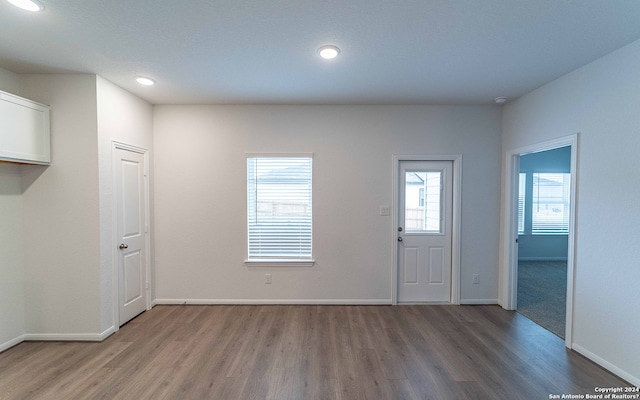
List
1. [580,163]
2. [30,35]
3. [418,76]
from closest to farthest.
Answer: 1. [30,35]
2. [580,163]
3. [418,76]

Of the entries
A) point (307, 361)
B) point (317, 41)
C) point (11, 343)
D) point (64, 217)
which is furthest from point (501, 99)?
point (11, 343)

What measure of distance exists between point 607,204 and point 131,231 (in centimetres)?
500

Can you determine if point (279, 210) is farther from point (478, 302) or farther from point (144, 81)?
point (478, 302)

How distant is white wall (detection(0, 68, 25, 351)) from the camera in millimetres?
2553

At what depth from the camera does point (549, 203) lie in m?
6.26

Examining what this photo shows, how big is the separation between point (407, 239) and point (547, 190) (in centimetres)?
495

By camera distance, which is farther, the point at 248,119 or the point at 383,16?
the point at 248,119

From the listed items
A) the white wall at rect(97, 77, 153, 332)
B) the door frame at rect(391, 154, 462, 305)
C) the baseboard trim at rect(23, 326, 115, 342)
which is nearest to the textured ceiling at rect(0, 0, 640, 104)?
the white wall at rect(97, 77, 153, 332)

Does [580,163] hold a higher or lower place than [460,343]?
higher

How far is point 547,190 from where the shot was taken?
6227mm

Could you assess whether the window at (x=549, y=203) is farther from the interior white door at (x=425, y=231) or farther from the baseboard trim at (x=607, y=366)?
the baseboard trim at (x=607, y=366)

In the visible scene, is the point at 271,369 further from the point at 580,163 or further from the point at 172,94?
the point at 580,163

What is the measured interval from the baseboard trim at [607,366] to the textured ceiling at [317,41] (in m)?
2.73

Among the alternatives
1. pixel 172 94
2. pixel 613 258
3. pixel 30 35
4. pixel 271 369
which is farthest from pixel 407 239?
pixel 30 35
